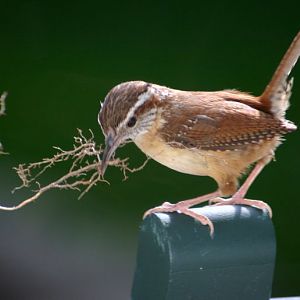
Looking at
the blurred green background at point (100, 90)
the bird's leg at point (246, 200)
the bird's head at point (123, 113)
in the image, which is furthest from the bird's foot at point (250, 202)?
the blurred green background at point (100, 90)

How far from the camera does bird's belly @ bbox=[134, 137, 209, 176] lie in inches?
119

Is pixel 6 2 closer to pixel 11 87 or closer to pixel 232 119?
pixel 11 87

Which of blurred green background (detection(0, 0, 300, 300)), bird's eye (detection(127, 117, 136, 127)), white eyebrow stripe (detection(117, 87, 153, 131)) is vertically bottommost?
blurred green background (detection(0, 0, 300, 300))

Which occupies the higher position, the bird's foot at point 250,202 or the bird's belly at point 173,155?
the bird's belly at point 173,155

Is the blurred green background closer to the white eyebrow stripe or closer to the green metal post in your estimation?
the white eyebrow stripe

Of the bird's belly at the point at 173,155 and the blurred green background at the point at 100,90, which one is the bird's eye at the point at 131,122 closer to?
the bird's belly at the point at 173,155

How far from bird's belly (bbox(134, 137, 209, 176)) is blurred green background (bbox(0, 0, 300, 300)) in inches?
60.0

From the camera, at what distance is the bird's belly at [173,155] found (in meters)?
3.02

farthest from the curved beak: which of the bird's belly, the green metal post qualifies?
the green metal post

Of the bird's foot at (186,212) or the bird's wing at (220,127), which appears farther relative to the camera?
the bird's wing at (220,127)

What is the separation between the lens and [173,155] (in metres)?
3.03

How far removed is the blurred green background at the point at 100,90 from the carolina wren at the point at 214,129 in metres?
1.40

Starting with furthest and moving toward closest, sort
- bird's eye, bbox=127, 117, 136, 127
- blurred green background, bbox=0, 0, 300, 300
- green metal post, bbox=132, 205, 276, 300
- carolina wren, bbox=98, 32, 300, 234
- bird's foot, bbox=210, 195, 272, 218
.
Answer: blurred green background, bbox=0, 0, 300, 300 < carolina wren, bbox=98, 32, 300, 234 < bird's eye, bbox=127, 117, 136, 127 < bird's foot, bbox=210, 195, 272, 218 < green metal post, bbox=132, 205, 276, 300

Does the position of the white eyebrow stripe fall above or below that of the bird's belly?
above
